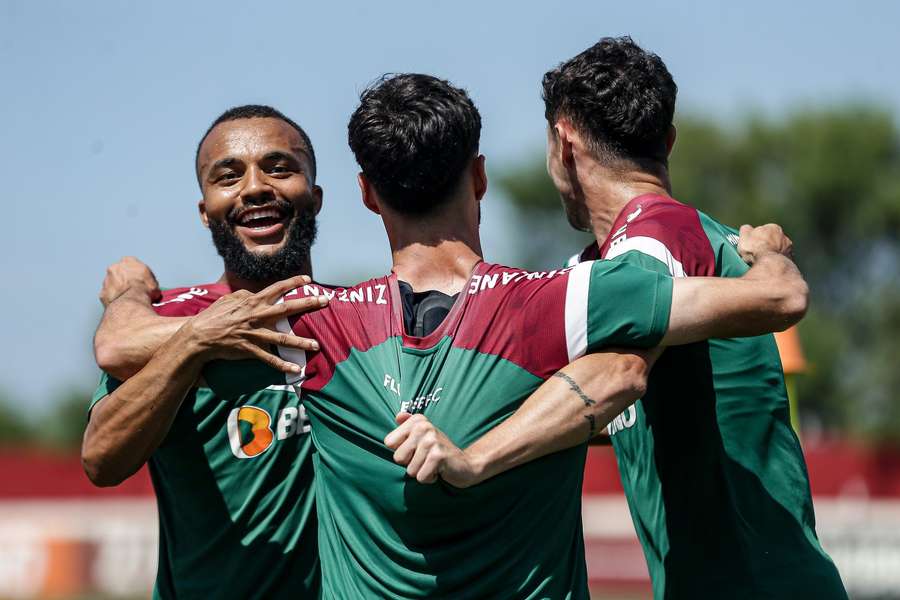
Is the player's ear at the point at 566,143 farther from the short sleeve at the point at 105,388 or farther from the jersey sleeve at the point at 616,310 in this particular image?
the short sleeve at the point at 105,388

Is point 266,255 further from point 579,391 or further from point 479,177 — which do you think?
→ point 579,391

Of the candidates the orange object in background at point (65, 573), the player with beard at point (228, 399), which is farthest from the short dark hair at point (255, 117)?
the orange object in background at point (65, 573)

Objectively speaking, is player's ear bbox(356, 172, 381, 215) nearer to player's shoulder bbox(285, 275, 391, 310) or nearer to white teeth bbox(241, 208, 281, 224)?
player's shoulder bbox(285, 275, 391, 310)

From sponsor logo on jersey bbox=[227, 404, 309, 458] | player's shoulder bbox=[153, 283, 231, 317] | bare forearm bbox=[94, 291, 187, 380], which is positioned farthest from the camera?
player's shoulder bbox=[153, 283, 231, 317]

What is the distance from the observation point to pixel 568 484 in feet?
11.4

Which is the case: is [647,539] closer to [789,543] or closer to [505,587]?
[789,543]

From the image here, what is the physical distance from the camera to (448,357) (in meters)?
3.42

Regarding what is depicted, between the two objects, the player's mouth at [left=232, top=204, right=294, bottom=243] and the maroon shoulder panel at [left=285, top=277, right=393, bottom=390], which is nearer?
the maroon shoulder panel at [left=285, top=277, right=393, bottom=390]

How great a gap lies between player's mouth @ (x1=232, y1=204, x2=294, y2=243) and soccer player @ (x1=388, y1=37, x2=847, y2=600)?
1.36 metres

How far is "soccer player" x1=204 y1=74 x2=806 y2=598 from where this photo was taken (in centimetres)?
338

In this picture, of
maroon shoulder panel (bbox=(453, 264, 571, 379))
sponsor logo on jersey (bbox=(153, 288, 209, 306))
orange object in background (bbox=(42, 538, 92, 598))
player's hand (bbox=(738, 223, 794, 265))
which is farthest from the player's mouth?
orange object in background (bbox=(42, 538, 92, 598))

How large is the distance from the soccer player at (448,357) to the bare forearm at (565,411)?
6 centimetres

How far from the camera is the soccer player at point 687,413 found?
13.1 ft

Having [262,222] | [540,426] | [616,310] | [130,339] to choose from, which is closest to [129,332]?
[130,339]
